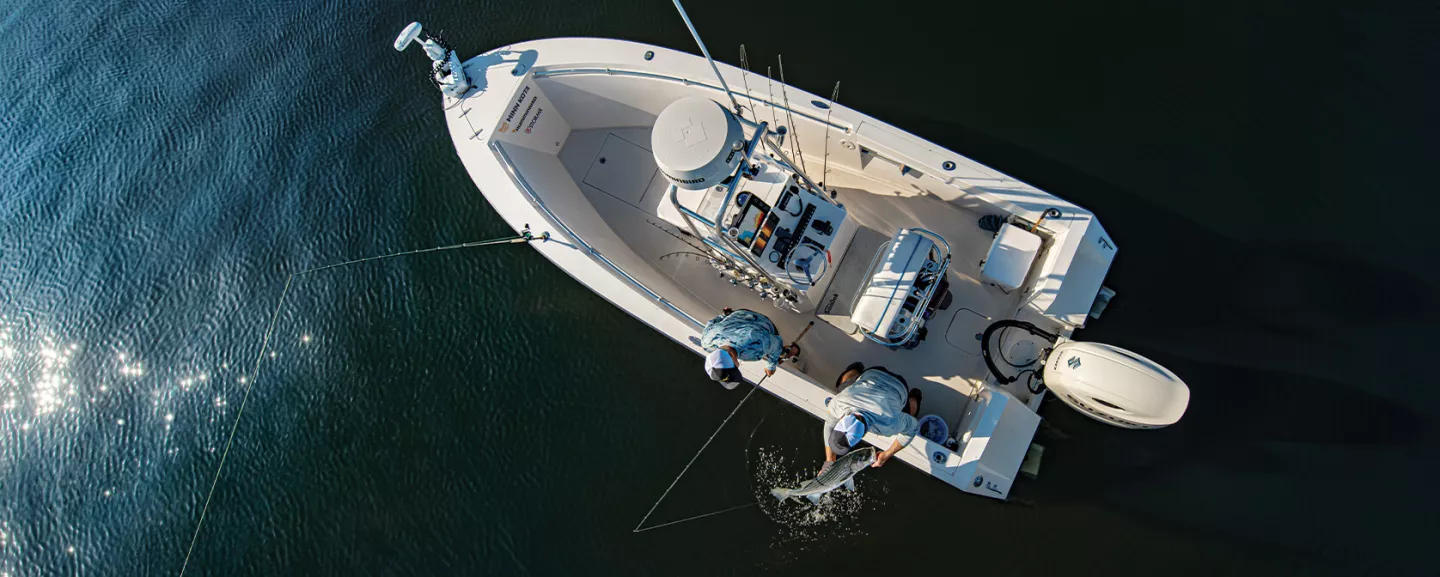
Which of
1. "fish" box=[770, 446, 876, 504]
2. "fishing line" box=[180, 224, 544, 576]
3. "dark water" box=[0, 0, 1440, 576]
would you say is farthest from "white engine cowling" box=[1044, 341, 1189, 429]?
"fishing line" box=[180, 224, 544, 576]

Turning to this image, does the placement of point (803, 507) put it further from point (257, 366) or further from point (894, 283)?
point (257, 366)

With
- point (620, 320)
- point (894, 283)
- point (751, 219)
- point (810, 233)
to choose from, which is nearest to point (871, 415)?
point (894, 283)

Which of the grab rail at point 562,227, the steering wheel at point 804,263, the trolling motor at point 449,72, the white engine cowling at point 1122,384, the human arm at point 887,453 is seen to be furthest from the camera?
the trolling motor at point 449,72

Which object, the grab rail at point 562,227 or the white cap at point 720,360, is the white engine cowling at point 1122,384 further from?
the grab rail at point 562,227

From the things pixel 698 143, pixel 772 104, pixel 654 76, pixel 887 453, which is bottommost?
pixel 887 453

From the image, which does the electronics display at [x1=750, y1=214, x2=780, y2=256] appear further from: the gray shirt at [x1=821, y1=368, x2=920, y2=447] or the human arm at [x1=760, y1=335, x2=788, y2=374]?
the gray shirt at [x1=821, y1=368, x2=920, y2=447]

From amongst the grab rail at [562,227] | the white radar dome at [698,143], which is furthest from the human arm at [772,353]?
the white radar dome at [698,143]
